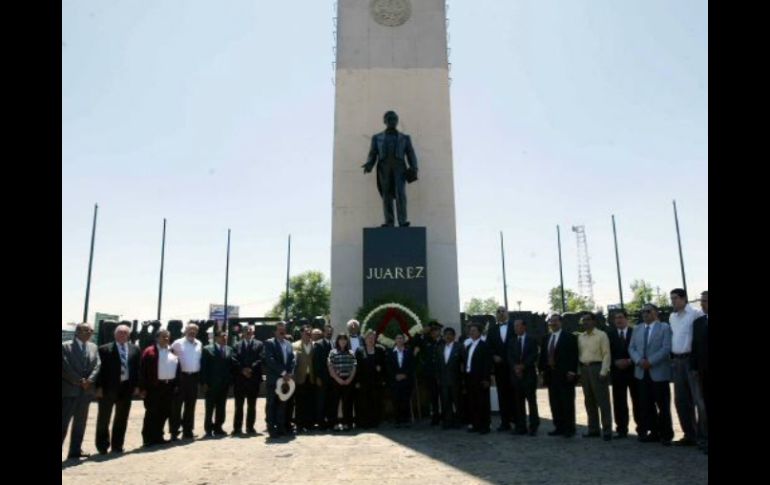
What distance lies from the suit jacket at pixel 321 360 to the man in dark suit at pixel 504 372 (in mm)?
2414

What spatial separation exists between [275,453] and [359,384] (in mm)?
2241

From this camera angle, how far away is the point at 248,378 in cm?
816

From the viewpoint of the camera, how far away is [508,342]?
7.66 metres

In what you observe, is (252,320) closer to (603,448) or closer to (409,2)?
(409,2)

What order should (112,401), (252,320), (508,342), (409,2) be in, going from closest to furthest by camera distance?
(112,401), (508,342), (409,2), (252,320)

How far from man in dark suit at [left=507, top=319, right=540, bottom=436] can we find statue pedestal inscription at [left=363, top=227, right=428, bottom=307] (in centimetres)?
316

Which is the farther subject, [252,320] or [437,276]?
[252,320]

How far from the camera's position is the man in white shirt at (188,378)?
773cm

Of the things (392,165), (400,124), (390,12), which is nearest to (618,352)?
(392,165)

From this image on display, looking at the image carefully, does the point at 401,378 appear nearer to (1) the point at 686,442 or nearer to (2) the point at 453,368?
(2) the point at 453,368

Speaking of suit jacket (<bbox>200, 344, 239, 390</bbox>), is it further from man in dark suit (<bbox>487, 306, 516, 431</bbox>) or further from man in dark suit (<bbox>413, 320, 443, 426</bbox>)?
man in dark suit (<bbox>487, 306, 516, 431</bbox>)

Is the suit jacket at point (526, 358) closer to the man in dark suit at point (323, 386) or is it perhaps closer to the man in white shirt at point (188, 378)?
the man in dark suit at point (323, 386)

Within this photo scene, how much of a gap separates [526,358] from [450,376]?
1.20m
